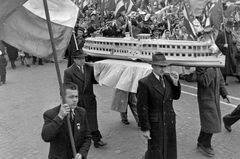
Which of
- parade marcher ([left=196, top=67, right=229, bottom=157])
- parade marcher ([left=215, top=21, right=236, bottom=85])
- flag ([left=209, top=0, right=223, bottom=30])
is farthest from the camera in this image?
parade marcher ([left=215, top=21, right=236, bottom=85])

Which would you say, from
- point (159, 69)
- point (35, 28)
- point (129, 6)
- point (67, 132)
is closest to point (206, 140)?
point (159, 69)

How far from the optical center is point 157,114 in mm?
4719

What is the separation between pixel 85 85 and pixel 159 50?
1705 millimetres

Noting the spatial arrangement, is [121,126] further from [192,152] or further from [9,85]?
[9,85]

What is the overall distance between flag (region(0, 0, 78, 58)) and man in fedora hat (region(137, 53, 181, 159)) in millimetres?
1436

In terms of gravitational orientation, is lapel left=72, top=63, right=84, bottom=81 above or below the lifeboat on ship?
below

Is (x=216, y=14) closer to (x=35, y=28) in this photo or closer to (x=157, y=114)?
(x=157, y=114)

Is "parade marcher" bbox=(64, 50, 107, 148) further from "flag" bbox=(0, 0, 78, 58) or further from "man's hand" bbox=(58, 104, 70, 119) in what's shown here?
"man's hand" bbox=(58, 104, 70, 119)

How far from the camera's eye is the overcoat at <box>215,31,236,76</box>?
38.2 ft

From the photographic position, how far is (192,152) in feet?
20.0

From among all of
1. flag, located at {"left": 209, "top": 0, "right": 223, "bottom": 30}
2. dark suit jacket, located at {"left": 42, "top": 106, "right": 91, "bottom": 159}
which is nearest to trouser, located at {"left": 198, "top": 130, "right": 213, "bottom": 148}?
dark suit jacket, located at {"left": 42, "top": 106, "right": 91, "bottom": 159}

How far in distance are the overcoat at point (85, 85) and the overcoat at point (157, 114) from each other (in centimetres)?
176

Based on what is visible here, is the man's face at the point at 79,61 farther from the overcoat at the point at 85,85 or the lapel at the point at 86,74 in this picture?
the lapel at the point at 86,74

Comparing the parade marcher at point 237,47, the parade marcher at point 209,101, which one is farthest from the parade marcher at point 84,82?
the parade marcher at point 237,47
